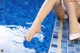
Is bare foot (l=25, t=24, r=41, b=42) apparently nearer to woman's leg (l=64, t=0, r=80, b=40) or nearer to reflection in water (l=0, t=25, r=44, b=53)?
reflection in water (l=0, t=25, r=44, b=53)

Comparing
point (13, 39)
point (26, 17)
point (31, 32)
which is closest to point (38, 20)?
point (31, 32)

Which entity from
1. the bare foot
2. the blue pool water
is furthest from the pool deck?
the bare foot

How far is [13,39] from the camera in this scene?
145cm

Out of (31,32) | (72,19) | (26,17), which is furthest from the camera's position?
(26,17)

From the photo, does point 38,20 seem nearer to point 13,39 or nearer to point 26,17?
point 13,39

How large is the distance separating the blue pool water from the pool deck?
38 mm

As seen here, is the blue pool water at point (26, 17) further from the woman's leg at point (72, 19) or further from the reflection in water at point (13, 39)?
the woman's leg at point (72, 19)

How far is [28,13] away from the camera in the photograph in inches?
73.0

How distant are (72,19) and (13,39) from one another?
0.46m

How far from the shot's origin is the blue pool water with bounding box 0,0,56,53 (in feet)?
4.73

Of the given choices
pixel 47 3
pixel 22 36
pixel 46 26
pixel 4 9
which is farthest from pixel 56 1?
pixel 4 9

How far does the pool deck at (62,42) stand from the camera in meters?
1.40

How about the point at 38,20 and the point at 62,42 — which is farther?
the point at 62,42

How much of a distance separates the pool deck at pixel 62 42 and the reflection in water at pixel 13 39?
0.11 meters
